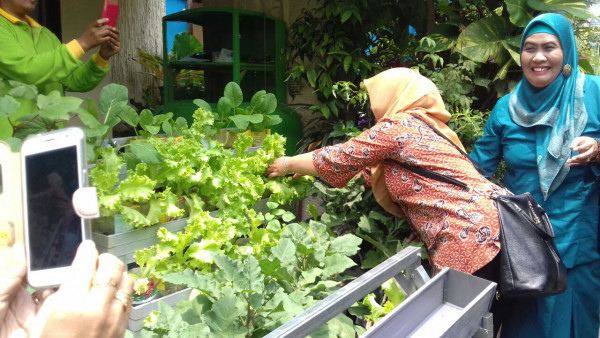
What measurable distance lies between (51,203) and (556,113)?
207 centimetres

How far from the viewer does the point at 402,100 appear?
193 centimetres

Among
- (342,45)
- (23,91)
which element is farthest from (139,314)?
(342,45)

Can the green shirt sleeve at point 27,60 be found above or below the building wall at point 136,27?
below

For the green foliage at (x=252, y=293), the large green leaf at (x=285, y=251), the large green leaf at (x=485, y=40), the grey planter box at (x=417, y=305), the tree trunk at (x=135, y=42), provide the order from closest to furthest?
1. the grey planter box at (x=417, y=305)
2. the green foliage at (x=252, y=293)
3. the large green leaf at (x=285, y=251)
4. the large green leaf at (x=485, y=40)
5. the tree trunk at (x=135, y=42)

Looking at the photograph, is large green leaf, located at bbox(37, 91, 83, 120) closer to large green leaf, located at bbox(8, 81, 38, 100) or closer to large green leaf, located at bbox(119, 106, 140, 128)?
large green leaf, located at bbox(8, 81, 38, 100)

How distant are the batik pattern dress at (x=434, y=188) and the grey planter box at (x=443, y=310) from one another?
561 millimetres

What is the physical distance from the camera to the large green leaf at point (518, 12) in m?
3.34

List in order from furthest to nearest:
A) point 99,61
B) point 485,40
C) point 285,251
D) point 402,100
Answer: point 485,40, point 99,61, point 402,100, point 285,251

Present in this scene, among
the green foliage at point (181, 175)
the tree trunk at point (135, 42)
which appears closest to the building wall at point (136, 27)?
the tree trunk at point (135, 42)

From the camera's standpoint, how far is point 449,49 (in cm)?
391

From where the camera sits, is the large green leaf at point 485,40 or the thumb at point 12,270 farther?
the large green leaf at point 485,40

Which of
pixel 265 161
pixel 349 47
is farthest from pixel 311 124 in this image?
pixel 265 161

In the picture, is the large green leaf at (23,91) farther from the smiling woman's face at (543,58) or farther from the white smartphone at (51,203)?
the smiling woman's face at (543,58)

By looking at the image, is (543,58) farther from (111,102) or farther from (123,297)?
(123,297)
